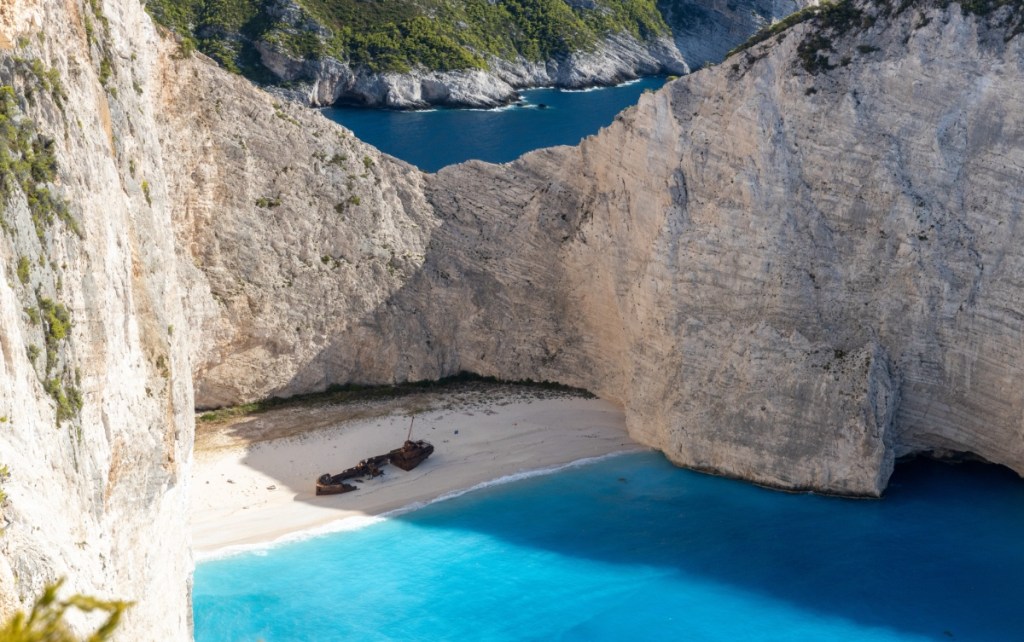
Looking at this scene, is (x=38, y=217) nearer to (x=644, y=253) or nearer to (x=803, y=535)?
(x=644, y=253)

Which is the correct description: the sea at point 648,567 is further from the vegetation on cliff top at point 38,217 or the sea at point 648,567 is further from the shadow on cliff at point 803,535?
the vegetation on cliff top at point 38,217

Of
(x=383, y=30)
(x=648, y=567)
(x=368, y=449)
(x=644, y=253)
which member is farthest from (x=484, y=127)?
(x=648, y=567)

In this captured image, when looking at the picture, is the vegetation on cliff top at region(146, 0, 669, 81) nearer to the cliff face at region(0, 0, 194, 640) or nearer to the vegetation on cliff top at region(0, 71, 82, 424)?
the cliff face at region(0, 0, 194, 640)

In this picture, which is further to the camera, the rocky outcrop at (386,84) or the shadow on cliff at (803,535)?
the rocky outcrop at (386,84)

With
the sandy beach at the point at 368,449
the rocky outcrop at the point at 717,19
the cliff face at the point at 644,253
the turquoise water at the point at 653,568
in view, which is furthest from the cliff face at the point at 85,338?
the rocky outcrop at the point at 717,19

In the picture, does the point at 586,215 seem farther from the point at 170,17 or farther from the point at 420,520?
the point at 170,17

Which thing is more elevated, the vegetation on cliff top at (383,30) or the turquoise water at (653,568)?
the vegetation on cliff top at (383,30)

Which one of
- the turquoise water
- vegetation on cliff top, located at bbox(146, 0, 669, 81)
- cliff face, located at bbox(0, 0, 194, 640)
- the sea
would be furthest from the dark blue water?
cliff face, located at bbox(0, 0, 194, 640)
